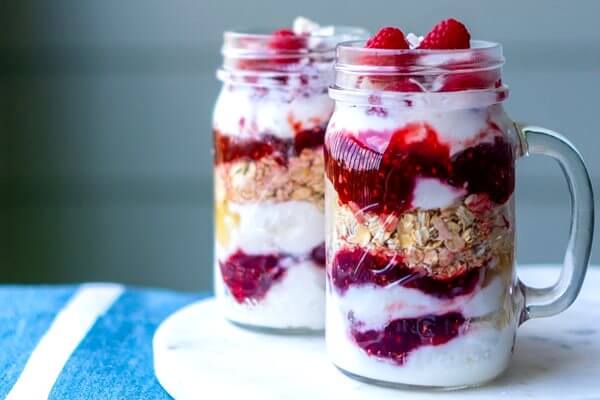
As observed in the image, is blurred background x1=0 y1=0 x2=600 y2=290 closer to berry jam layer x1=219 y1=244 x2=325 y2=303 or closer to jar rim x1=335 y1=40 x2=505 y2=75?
berry jam layer x1=219 y1=244 x2=325 y2=303

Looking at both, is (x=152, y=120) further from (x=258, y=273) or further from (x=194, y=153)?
(x=258, y=273)

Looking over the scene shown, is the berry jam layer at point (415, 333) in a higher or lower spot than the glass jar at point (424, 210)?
lower

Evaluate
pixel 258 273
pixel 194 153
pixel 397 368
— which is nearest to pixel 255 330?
pixel 258 273

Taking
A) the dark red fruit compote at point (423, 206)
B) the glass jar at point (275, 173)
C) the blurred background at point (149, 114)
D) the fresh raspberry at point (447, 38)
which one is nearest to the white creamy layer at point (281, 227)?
the glass jar at point (275, 173)

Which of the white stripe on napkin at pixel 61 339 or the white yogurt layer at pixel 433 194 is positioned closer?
the white yogurt layer at pixel 433 194

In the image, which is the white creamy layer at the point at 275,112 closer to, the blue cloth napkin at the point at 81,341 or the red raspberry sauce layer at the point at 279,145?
the red raspberry sauce layer at the point at 279,145

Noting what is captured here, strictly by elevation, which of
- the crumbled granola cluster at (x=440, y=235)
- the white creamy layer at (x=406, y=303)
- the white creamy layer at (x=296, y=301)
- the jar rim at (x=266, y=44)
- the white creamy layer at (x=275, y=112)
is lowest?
the white creamy layer at (x=296, y=301)
